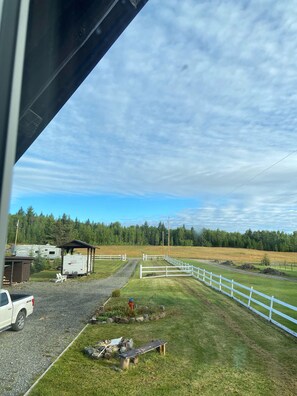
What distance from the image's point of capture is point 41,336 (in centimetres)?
1155

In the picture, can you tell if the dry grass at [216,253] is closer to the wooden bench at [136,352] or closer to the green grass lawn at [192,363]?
the green grass lawn at [192,363]

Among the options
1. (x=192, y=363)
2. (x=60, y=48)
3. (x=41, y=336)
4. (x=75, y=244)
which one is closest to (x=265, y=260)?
(x=75, y=244)

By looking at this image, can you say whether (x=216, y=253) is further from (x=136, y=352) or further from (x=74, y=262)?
(x=136, y=352)

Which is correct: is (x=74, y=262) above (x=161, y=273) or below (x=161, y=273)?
above

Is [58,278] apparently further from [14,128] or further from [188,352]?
[14,128]

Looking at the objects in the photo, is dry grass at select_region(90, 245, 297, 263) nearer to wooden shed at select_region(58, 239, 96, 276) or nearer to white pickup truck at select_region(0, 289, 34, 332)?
wooden shed at select_region(58, 239, 96, 276)

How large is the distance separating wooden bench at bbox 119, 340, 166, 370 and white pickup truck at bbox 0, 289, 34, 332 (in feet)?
14.7

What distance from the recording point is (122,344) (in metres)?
9.55

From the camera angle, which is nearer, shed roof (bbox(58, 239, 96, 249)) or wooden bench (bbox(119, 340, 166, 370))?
wooden bench (bbox(119, 340, 166, 370))

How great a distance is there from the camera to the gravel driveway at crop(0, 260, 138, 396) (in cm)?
777

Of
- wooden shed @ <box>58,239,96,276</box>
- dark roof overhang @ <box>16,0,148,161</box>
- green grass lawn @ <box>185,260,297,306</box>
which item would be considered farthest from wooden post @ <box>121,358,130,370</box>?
wooden shed @ <box>58,239,96,276</box>

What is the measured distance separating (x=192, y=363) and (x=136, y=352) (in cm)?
135

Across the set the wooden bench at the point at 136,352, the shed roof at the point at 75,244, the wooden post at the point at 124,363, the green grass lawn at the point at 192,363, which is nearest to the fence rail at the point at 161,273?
the shed roof at the point at 75,244

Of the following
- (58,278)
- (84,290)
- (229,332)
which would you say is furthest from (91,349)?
(58,278)
